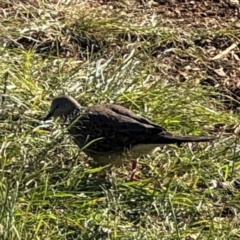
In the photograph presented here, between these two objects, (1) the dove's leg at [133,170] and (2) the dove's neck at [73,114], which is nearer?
(1) the dove's leg at [133,170]

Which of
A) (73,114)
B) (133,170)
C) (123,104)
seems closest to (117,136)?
(133,170)

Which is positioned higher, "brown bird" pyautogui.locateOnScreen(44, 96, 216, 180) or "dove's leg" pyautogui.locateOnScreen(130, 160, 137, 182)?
"brown bird" pyautogui.locateOnScreen(44, 96, 216, 180)

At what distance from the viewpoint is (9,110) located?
614cm

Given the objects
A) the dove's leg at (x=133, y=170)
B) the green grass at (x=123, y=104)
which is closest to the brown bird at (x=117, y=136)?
the dove's leg at (x=133, y=170)

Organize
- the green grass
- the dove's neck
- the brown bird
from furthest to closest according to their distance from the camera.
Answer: the dove's neck → the brown bird → the green grass

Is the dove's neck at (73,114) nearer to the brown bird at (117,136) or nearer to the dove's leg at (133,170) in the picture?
the brown bird at (117,136)

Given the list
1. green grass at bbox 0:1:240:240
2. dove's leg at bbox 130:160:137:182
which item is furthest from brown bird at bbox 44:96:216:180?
green grass at bbox 0:1:240:240

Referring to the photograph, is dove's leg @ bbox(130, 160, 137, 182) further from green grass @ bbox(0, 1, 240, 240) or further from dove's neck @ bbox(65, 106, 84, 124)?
dove's neck @ bbox(65, 106, 84, 124)

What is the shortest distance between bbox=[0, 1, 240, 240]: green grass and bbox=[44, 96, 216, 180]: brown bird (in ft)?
0.34

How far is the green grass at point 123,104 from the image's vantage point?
517 cm

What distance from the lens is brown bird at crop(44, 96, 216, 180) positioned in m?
5.77

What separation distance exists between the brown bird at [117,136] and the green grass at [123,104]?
0.10 meters

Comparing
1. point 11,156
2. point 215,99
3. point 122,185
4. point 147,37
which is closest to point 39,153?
point 11,156

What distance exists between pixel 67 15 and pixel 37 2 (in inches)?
13.9
